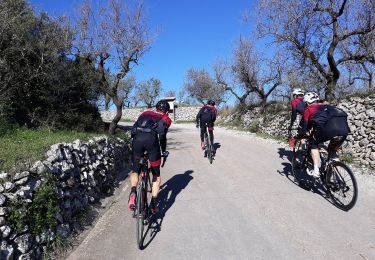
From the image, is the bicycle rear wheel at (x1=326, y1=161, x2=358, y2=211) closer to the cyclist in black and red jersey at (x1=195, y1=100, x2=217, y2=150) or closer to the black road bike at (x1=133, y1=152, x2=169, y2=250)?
the black road bike at (x1=133, y1=152, x2=169, y2=250)

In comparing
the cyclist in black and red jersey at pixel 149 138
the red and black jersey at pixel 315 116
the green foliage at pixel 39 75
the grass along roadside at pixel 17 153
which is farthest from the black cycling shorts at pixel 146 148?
the green foliage at pixel 39 75

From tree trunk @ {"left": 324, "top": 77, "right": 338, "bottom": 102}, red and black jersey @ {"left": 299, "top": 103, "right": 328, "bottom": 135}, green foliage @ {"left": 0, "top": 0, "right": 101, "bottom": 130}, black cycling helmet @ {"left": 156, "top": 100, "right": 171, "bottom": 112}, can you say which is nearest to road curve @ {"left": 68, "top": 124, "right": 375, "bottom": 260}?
red and black jersey @ {"left": 299, "top": 103, "right": 328, "bottom": 135}

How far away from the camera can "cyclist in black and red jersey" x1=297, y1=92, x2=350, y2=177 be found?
6.09 meters

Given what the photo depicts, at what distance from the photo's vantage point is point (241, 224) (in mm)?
5648

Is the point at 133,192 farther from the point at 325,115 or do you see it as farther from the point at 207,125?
the point at 207,125

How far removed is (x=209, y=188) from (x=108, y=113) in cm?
4727

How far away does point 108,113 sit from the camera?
5300cm

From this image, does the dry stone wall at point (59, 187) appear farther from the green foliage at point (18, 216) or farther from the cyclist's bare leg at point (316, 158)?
the cyclist's bare leg at point (316, 158)

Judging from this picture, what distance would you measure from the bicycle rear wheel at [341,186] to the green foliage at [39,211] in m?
5.06

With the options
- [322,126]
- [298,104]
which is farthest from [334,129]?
[298,104]

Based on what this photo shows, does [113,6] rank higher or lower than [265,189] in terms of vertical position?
higher

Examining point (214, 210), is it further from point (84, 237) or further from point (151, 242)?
point (84, 237)

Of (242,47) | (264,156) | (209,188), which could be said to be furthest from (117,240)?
(242,47)

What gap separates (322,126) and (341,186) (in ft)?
3.92
